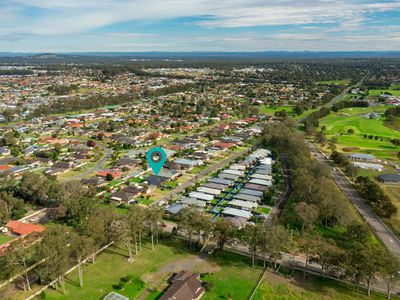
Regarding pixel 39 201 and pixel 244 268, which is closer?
pixel 244 268

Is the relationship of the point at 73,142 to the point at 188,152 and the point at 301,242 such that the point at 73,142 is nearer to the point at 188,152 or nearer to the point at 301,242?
the point at 188,152

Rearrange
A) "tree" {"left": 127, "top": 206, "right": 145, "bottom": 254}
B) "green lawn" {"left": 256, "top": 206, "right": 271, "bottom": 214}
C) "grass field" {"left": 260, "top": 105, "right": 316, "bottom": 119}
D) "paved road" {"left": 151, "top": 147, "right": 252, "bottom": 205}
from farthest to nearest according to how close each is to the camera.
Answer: "grass field" {"left": 260, "top": 105, "right": 316, "bottom": 119} → "paved road" {"left": 151, "top": 147, "right": 252, "bottom": 205} → "green lawn" {"left": 256, "top": 206, "right": 271, "bottom": 214} → "tree" {"left": 127, "top": 206, "right": 145, "bottom": 254}

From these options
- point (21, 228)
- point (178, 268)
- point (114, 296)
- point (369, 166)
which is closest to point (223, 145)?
point (369, 166)

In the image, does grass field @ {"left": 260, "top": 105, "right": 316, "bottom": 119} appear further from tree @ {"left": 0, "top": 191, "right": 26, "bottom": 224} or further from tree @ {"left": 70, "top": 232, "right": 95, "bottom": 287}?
tree @ {"left": 70, "top": 232, "right": 95, "bottom": 287}

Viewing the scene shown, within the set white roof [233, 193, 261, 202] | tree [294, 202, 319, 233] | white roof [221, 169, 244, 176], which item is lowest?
white roof [233, 193, 261, 202]

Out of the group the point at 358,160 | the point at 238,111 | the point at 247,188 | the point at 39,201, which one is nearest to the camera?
the point at 39,201

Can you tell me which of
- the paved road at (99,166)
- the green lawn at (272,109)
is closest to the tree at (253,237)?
the paved road at (99,166)

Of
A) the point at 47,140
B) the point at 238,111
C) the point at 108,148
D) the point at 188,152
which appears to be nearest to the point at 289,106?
the point at 238,111

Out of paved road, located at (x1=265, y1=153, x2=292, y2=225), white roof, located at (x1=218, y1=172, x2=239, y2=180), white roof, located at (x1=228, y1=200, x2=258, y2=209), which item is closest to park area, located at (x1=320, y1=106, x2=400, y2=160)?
paved road, located at (x1=265, y1=153, x2=292, y2=225)
